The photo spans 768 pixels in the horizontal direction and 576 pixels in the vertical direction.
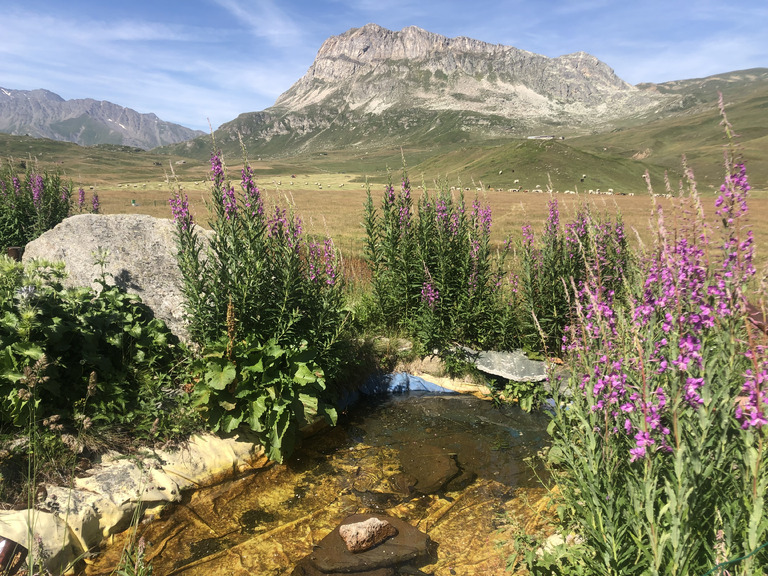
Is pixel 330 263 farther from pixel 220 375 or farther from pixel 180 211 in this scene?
pixel 220 375

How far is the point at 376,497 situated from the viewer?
5418 mm

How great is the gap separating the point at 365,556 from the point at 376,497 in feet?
3.55

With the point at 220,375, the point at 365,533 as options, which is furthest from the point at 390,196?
the point at 365,533

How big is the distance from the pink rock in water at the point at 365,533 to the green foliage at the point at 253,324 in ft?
5.20

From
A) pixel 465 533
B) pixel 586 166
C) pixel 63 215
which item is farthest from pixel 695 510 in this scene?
pixel 586 166

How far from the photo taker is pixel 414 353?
8664mm

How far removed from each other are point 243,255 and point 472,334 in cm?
449

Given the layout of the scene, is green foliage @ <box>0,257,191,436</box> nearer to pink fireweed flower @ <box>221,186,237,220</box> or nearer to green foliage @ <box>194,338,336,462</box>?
green foliage @ <box>194,338,336,462</box>

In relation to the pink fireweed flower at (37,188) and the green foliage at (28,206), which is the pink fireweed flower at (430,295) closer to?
the green foliage at (28,206)

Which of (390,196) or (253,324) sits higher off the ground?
(390,196)

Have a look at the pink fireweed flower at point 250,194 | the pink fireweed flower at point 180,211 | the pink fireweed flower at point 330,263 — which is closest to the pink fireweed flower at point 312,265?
the pink fireweed flower at point 330,263

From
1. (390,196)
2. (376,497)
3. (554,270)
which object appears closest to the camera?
(376,497)

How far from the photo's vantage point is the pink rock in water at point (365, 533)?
4.40 metres

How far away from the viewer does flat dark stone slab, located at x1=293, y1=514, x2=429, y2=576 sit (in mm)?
4234
